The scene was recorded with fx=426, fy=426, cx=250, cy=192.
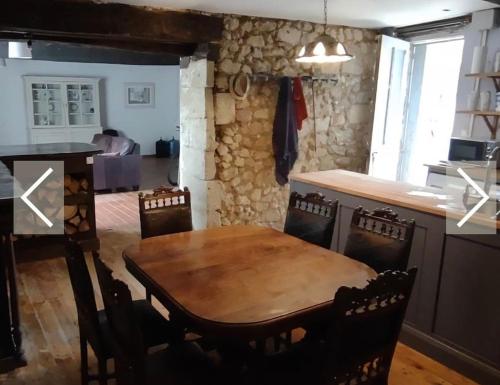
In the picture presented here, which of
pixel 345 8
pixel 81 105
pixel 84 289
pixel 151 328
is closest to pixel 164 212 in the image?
pixel 151 328

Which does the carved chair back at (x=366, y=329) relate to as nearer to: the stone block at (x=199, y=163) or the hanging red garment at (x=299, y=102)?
the stone block at (x=199, y=163)

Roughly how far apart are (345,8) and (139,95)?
7.74 metres

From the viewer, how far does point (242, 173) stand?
432 centimetres

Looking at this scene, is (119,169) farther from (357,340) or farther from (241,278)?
(357,340)

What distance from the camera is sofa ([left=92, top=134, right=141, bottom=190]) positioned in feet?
22.0

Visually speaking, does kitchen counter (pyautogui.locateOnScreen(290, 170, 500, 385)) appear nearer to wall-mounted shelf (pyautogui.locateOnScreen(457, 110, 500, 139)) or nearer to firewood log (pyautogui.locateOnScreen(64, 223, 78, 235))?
wall-mounted shelf (pyautogui.locateOnScreen(457, 110, 500, 139))

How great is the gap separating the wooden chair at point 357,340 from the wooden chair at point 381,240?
0.59 m

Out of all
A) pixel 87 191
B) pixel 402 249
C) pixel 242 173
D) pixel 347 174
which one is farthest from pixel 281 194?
pixel 402 249

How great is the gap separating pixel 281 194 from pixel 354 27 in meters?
1.98

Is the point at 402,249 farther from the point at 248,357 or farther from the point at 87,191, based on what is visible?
the point at 87,191

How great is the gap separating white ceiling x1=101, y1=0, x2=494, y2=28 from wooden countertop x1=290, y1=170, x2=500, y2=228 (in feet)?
4.67

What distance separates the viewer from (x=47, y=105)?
9258 millimetres

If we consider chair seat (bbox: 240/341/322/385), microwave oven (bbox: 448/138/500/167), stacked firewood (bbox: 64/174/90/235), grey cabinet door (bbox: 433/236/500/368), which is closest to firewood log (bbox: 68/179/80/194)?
stacked firewood (bbox: 64/174/90/235)

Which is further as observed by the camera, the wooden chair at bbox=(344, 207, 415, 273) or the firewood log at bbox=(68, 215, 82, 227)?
the firewood log at bbox=(68, 215, 82, 227)
